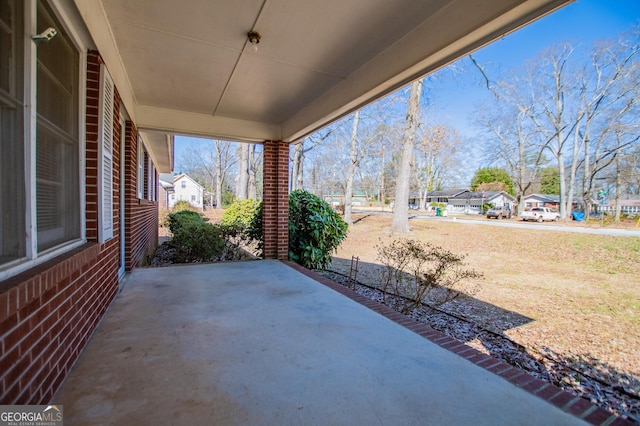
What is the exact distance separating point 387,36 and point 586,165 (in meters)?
31.1

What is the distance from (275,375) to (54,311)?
1370 mm

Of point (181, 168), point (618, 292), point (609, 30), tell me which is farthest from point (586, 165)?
point (181, 168)

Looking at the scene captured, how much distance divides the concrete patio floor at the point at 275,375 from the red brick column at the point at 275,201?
2.81m

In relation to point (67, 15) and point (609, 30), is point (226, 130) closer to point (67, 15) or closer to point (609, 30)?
point (67, 15)

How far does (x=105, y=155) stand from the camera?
9.54ft

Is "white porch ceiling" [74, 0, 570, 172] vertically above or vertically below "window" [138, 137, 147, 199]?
above

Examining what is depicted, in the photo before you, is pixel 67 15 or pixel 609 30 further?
pixel 609 30

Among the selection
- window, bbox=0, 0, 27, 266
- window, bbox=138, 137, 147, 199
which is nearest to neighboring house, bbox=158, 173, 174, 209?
window, bbox=138, 137, 147, 199

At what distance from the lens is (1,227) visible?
142 centimetres

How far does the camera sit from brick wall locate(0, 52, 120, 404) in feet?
4.21

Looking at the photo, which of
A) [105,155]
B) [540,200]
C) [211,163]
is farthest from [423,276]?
[540,200]

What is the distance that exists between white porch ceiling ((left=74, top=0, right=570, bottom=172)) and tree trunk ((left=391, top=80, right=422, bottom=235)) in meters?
10.6

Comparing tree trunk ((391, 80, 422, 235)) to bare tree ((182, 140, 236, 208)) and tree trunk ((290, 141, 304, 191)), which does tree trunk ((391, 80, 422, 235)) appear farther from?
bare tree ((182, 140, 236, 208))

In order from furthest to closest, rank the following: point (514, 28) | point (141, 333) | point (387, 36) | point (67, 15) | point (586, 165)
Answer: point (586, 165)
point (387, 36)
point (141, 333)
point (514, 28)
point (67, 15)
